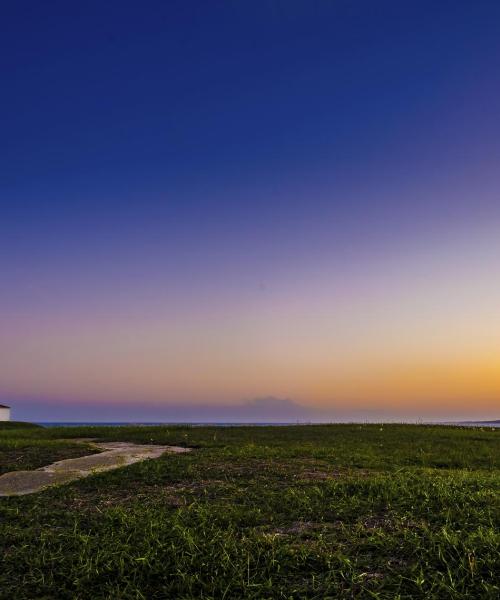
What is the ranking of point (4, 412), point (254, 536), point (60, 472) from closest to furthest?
1. point (254, 536)
2. point (60, 472)
3. point (4, 412)

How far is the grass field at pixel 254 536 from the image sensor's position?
510 cm

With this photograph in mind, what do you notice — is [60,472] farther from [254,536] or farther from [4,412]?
[4,412]

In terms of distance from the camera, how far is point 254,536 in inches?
247

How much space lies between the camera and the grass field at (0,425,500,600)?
5098 mm

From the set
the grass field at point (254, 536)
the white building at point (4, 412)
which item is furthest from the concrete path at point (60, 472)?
the white building at point (4, 412)

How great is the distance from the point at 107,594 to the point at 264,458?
8.56 m

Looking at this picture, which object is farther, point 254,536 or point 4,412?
point 4,412

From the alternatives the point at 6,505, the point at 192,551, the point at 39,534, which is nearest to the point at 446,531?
the point at 192,551

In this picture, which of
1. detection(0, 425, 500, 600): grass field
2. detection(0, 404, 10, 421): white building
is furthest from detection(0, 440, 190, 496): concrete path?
detection(0, 404, 10, 421): white building

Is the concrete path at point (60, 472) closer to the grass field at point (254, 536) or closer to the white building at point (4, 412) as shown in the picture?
the grass field at point (254, 536)

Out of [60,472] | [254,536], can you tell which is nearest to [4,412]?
[60,472]

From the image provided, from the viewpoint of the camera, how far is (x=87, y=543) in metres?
6.31

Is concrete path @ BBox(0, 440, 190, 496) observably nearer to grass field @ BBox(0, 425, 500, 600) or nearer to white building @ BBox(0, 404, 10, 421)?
grass field @ BBox(0, 425, 500, 600)

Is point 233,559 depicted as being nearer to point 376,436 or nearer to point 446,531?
point 446,531
